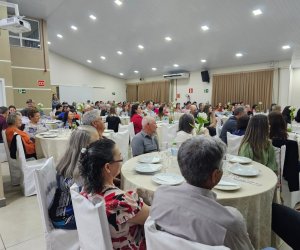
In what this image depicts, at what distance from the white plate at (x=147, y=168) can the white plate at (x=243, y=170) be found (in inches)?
25.3

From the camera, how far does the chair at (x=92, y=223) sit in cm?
117

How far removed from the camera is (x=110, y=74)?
64.7ft

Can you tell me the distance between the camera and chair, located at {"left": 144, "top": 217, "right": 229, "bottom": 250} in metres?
0.79

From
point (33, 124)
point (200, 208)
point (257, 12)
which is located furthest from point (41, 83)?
point (200, 208)

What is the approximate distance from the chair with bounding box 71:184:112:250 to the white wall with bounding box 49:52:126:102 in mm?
16224

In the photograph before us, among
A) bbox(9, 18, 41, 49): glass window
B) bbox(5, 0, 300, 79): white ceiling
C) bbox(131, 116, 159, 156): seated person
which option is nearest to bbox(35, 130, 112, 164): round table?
bbox(131, 116, 159, 156): seated person

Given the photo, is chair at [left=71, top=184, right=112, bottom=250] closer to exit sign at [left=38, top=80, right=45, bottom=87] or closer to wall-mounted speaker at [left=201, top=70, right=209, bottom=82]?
exit sign at [left=38, top=80, right=45, bottom=87]

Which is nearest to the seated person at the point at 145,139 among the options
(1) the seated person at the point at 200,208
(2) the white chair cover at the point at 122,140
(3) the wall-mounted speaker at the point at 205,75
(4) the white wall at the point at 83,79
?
(2) the white chair cover at the point at 122,140

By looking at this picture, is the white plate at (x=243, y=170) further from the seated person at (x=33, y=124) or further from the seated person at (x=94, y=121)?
the seated person at (x=33, y=124)

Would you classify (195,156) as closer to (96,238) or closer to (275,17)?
(96,238)

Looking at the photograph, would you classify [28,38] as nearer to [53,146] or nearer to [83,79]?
[83,79]

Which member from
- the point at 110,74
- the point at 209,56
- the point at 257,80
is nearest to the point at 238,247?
the point at 209,56

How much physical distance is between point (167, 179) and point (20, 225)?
2045mm

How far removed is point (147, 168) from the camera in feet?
6.99
